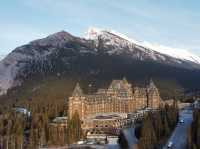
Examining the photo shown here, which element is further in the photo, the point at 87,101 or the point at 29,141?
the point at 87,101

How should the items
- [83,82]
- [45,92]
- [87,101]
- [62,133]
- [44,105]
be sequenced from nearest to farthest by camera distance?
1. [62,133]
2. [87,101]
3. [44,105]
4. [45,92]
5. [83,82]

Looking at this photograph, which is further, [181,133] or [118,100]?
[118,100]

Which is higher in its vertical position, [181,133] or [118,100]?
[118,100]

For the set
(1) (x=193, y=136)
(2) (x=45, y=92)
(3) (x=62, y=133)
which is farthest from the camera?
(2) (x=45, y=92)

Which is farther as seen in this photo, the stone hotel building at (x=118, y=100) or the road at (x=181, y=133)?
the stone hotel building at (x=118, y=100)

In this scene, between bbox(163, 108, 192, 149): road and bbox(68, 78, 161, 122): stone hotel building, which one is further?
bbox(68, 78, 161, 122): stone hotel building

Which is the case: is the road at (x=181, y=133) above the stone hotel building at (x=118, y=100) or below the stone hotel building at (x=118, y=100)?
below

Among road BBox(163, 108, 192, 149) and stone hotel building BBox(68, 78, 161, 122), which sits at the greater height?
stone hotel building BBox(68, 78, 161, 122)

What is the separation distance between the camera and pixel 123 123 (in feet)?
363

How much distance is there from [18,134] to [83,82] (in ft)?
313

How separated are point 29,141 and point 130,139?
A: 19.3 metres

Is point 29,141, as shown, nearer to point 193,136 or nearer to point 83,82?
point 193,136

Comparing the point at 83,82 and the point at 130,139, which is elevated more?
the point at 83,82

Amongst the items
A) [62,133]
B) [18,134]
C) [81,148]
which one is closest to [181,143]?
[81,148]
